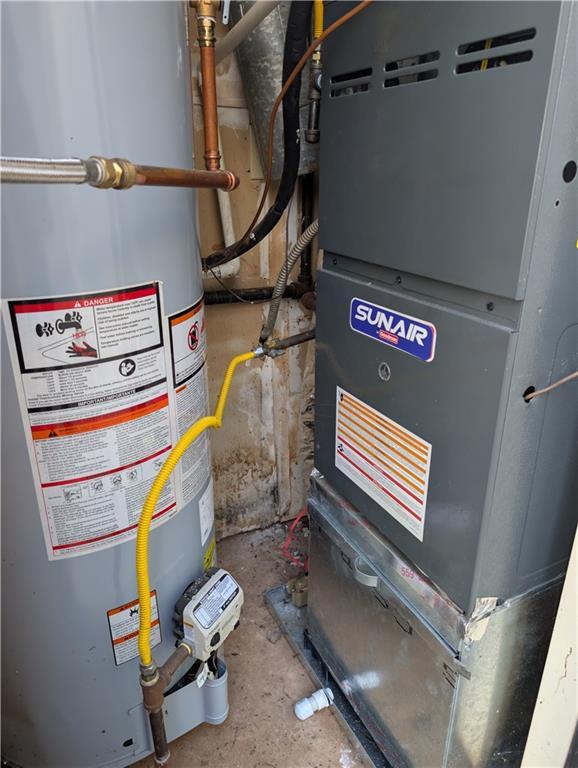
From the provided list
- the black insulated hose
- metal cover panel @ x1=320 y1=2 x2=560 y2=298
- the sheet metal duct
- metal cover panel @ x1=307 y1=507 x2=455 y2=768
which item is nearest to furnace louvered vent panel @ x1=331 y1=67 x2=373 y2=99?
metal cover panel @ x1=320 y1=2 x2=560 y2=298

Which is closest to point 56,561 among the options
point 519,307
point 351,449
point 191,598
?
point 191,598

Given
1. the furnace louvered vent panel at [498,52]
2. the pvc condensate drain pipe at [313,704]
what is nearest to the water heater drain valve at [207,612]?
the pvc condensate drain pipe at [313,704]

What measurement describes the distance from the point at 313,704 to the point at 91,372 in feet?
3.00

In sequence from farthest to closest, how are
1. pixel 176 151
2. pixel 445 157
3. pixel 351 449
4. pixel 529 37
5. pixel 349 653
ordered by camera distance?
1. pixel 349 653
2. pixel 351 449
3. pixel 176 151
4. pixel 445 157
5. pixel 529 37

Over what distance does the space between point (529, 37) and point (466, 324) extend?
30 cm

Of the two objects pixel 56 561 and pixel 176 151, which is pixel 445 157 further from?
pixel 56 561

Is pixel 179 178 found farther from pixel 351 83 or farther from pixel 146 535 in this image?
→ pixel 146 535

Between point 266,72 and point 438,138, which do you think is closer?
point 438,138

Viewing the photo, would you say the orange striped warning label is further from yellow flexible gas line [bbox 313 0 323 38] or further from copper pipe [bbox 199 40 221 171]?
yellow flexible gas line [bbox 313 0 323 38]

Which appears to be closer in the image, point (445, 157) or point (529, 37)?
point (529, 37)

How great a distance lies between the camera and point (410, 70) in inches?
25.8

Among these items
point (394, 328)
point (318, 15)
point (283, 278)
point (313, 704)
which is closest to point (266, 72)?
point (318, 15)

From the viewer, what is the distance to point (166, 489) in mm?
879

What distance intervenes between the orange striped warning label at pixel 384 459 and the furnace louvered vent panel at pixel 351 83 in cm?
47
